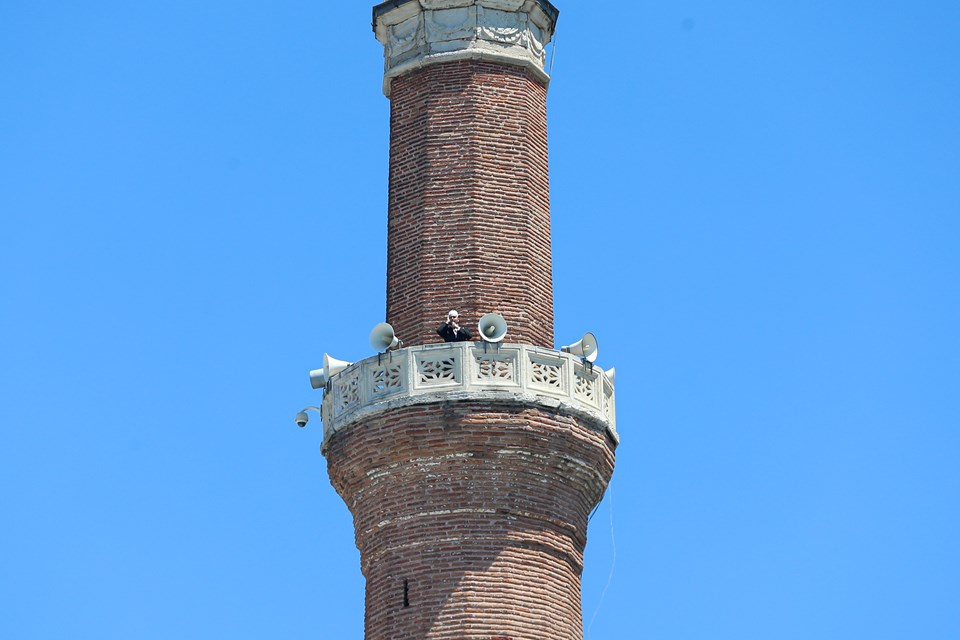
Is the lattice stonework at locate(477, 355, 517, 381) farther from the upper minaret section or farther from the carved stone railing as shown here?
the upper minaret section

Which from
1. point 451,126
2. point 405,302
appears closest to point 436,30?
point 451,126

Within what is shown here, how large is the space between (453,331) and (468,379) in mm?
948

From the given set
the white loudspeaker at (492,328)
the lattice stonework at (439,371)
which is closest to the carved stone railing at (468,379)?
Result: the lattice stonework at (439,371)

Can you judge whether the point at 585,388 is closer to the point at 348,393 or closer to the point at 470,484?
the point at 470,484

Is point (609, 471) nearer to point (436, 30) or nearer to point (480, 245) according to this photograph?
point (480, 245)

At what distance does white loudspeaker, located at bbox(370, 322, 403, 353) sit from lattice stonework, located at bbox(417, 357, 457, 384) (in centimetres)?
62

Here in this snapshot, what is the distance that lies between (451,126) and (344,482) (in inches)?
214

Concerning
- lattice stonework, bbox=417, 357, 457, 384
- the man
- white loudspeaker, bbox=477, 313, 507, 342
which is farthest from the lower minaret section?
the man

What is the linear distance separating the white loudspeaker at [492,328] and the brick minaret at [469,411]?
19cm

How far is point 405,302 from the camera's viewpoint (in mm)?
36719

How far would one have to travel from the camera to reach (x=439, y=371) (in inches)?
1377

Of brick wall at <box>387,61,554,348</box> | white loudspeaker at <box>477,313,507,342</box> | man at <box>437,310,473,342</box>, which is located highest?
brick wall at <box>387,61,554,348</box>

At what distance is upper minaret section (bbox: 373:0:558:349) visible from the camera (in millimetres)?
36500

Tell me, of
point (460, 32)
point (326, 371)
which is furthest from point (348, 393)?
point (460, 32)
